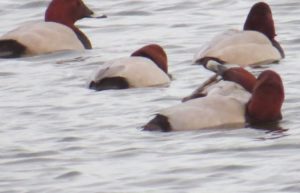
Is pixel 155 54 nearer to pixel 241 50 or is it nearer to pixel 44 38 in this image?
pixel 241 50

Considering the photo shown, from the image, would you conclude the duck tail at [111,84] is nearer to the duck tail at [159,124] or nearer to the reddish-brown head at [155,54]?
the reddish-brown head at [155,54]

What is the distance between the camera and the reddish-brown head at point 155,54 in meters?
13.0

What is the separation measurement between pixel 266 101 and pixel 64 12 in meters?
4.96

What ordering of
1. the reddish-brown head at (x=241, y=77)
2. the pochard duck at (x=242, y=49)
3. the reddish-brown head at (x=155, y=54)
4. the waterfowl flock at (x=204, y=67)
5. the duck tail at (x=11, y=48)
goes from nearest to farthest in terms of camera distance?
the waterfowl flock at (x=204, y=67) < the reddish-brown head at (x=241, y=77) < the reddish-brown head at (x=155, y=54) < the pochard duck at (x=242, y=49) < the duck tail at (x=11, y=48)

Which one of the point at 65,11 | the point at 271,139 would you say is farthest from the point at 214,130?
the point at 65,11

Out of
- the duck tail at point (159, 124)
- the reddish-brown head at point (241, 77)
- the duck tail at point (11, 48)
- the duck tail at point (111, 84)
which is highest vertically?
the reddish-brown head at point (241, 77)

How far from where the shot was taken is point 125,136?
10719 mm

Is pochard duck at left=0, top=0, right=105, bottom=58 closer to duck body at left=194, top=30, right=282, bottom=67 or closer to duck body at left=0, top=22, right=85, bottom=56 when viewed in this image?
duck body at left=0, top=22, right=85, bottom=56

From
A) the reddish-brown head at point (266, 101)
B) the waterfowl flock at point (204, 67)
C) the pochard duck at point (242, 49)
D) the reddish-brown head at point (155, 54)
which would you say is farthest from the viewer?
the pochard duck at point (242, 49)

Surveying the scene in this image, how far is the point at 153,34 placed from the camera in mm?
15672

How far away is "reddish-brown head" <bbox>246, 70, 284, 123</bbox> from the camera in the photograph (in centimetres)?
1101

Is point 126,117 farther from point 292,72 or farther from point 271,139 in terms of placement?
point 292,72

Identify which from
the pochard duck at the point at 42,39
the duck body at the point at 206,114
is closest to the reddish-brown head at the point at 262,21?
the pochard duck at the point at 42,39

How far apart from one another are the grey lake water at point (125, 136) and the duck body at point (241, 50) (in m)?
0.15
